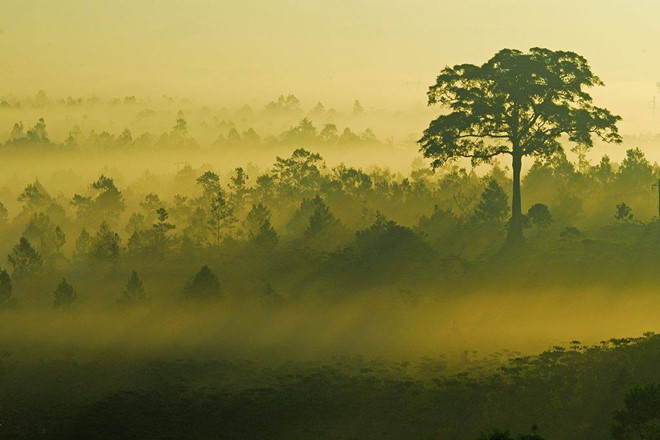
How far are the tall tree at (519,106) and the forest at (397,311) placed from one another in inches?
8.6

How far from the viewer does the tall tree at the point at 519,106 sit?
89250 mm

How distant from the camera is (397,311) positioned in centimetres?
8300

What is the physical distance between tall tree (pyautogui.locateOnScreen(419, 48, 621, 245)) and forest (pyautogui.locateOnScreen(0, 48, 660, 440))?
217mm

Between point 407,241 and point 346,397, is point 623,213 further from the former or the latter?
point 346,397

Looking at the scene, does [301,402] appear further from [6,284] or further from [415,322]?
[6,284]

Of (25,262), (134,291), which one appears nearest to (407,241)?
(134,291)

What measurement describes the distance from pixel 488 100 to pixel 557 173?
32.9 metres

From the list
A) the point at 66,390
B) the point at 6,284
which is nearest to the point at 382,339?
→ the point at 66,390

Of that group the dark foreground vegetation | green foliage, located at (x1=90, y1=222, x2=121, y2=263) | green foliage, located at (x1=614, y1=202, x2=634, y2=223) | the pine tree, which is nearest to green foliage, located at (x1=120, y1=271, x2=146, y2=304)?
the pine tree

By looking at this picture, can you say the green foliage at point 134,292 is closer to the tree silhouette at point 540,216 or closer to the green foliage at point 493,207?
the green foliage at point 493,207

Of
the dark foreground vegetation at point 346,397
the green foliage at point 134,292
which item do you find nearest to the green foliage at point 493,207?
the dark foreground vegetation at point 346,397

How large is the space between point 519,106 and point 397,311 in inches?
1032

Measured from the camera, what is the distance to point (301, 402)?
53188 millimetres

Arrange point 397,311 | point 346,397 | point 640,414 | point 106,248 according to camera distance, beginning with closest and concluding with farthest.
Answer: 1. point 640,414
2. point 346,397
3. point 397,311
4. point 106,248
